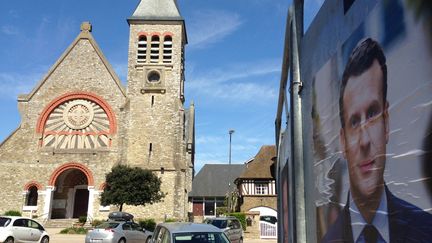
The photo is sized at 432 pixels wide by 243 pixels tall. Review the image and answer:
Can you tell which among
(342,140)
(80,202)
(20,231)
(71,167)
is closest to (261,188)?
(80,202)

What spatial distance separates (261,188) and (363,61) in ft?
105

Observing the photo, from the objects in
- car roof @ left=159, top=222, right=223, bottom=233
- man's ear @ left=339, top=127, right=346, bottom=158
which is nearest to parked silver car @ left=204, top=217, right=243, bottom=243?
car roof @ left=159, top=222, right=223, bottom=233

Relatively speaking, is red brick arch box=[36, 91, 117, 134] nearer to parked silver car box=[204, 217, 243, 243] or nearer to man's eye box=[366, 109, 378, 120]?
parked silver car box=[204, 217, 243, 243]

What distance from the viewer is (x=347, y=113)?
3258 millimetres

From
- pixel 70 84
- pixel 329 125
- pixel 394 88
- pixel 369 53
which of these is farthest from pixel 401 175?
pixel 70 84

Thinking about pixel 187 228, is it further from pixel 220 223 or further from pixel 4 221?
pixel 4 221

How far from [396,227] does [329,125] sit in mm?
1454

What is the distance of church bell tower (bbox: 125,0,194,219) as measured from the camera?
31969mm

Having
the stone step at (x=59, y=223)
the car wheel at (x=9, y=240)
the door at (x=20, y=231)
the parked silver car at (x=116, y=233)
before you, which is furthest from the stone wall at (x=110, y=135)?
the car wheel at (x=9, y=240)

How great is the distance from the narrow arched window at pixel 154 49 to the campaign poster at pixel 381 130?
32314 mm

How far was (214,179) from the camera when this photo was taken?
52.9 m

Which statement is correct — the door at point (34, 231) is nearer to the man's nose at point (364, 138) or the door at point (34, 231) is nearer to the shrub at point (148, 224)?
the shrub at point (148, 224)

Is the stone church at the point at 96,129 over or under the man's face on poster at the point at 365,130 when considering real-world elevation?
over

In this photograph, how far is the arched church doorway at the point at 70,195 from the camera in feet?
111
